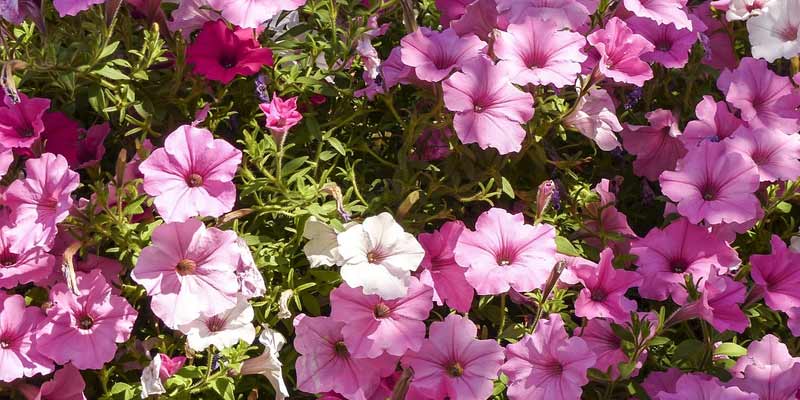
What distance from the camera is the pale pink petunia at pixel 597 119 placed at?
1799mm

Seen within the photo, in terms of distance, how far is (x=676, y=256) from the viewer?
5.74ft

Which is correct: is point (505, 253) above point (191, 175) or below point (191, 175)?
below

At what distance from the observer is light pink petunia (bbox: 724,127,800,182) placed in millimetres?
1753

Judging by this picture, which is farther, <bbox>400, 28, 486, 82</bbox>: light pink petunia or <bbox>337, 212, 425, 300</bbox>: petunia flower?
<bbox>400, 28, 486, 82</bbox>: light pink petunia

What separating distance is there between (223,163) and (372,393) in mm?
430

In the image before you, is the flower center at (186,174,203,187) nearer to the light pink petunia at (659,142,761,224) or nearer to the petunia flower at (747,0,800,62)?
the light pink petunia at (659,142,761,224)

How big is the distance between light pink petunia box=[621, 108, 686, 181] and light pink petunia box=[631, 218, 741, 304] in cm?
19

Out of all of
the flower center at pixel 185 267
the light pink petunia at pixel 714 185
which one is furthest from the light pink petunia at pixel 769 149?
the flower center at pixel 185 267

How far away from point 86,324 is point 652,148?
41.2 inches

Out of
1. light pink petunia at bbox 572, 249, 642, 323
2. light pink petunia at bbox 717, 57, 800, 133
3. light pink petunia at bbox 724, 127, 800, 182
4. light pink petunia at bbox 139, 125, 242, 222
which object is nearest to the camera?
light pink petunia at bbox 139, 125, 242, 222

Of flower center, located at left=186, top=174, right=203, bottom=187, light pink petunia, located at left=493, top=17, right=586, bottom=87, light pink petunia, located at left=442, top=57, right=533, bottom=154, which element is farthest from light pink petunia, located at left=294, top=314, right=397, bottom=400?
light pink petunia, located at left=493, top=17, right=586, bottom=87

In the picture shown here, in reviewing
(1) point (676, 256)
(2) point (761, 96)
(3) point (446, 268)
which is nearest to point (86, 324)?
(3) point (446, 268)

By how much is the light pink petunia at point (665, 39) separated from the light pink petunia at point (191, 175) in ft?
2.66

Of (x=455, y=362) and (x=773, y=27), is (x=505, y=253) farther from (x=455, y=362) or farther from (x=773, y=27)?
(x=773, y=27)
